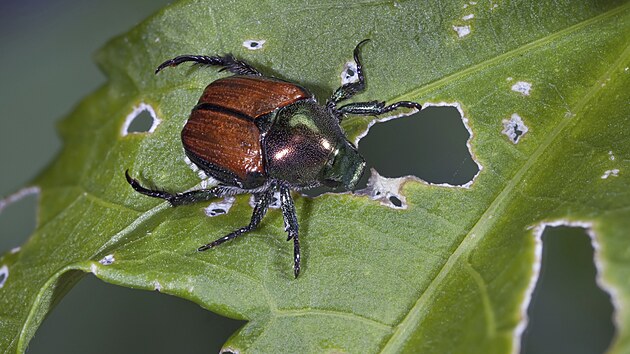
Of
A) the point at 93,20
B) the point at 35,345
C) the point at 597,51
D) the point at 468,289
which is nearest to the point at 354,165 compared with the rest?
the point at 468,289

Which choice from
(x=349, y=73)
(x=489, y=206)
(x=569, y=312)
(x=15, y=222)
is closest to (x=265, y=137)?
(x=349, y=73)

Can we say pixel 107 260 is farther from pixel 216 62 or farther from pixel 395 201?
pixel 395 201

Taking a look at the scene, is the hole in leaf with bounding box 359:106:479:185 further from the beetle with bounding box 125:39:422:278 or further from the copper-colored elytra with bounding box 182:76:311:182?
the copper-colored elytra with bounding box 182:76:311:182

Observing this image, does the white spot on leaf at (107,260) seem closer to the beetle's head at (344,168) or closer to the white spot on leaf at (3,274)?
the white spot on leaf at (3,274)

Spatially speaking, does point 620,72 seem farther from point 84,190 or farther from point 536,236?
point 84,190

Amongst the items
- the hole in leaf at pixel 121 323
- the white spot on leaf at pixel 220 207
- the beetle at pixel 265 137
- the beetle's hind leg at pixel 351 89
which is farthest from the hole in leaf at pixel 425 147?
the hole in leaf at pixel 121 323

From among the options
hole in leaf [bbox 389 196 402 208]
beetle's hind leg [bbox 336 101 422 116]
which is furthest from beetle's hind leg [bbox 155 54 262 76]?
hole in leaf [bbox 389 196 402 208]

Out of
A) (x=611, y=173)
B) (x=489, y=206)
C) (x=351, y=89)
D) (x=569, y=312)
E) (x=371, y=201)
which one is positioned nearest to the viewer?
(x=611, y=173)
